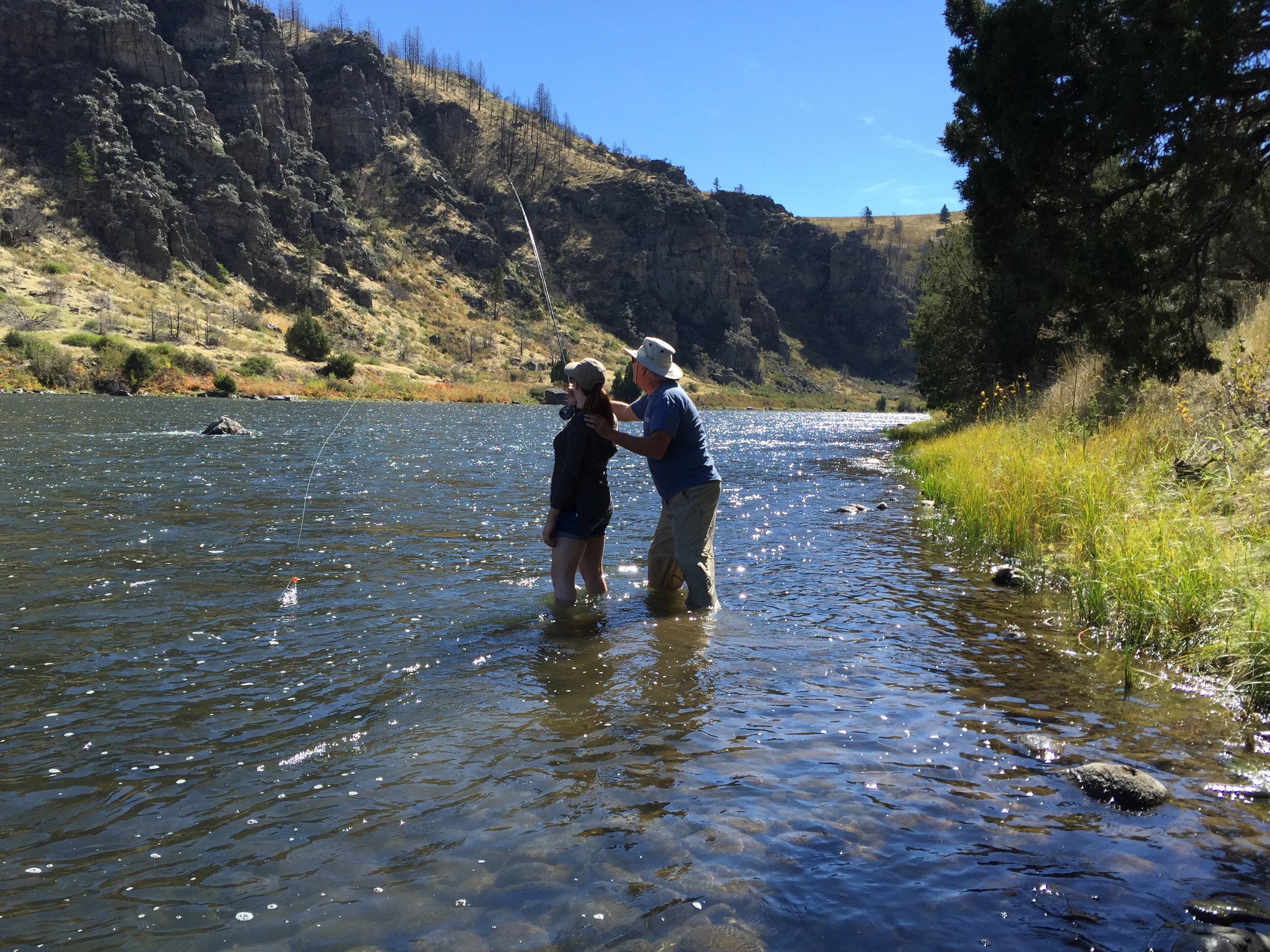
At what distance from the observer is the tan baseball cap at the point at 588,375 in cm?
755

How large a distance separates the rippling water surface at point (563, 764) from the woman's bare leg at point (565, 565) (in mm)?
270

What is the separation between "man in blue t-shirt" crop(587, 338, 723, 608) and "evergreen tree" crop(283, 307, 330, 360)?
80.0m

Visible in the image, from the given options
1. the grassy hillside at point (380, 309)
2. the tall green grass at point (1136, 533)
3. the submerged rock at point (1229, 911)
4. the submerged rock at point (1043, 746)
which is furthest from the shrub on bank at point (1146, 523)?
the grassy hillside at point (380, 309)

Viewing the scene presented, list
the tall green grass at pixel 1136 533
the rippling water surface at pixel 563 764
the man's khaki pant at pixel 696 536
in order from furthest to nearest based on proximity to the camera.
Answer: the man's khaki pant at pixel 696 536 → the tall green grass at pixel 1136 533 → the rippling water surface at pixel 563 764

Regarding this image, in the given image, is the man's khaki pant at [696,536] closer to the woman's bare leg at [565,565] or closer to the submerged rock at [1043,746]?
the woman's bare leg at [565,565]

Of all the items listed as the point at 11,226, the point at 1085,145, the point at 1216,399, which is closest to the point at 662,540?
the point at 1216,399

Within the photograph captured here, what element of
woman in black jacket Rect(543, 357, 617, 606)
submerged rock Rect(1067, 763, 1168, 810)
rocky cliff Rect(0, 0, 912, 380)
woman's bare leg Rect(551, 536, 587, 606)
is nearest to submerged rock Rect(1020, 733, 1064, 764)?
submerged rock Rect(1067, 763, 1168, 810)

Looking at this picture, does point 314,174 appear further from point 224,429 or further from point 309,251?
point 224,429

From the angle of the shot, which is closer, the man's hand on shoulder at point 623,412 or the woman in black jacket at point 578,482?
the woman in black jacket at point 578,482

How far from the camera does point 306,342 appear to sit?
83125mm

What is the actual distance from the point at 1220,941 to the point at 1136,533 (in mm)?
5087

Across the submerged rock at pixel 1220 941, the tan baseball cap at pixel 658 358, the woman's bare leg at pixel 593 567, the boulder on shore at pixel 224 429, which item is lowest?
the submerged rock at pixel 1220 941

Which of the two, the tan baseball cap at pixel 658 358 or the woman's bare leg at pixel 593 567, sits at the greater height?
the tan baseball cap at pixel 658 358

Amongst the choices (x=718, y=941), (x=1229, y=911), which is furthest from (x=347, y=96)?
(x=1229, y=911)
